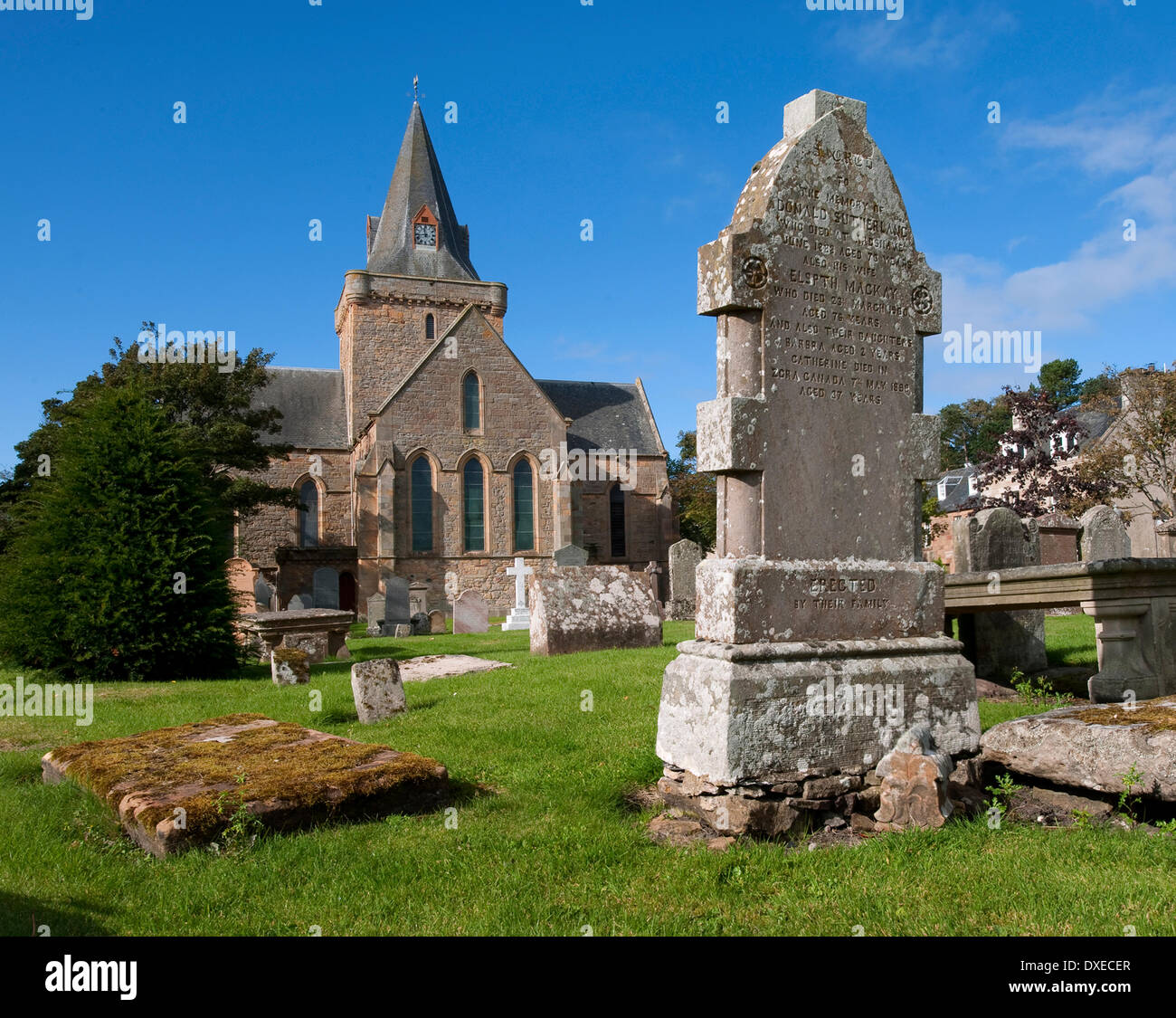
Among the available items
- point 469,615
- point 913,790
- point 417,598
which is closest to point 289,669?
point 913,790

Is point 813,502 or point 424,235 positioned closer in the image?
point 813,502

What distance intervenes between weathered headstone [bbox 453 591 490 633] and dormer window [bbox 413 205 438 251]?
23762 mm

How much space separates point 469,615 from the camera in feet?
63.3

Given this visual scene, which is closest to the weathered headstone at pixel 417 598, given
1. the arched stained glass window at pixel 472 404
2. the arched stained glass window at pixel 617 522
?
the arched stained glass window at pixel 472 404

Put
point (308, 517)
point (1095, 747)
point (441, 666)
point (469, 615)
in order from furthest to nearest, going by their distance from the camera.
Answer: point (308, 517) < point (469, 615) < point (441, 666) < point (1095, 747)

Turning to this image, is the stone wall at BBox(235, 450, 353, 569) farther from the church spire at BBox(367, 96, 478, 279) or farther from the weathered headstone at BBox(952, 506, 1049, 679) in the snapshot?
the weathered headstone at BBox(952, 506, 1049, 679)

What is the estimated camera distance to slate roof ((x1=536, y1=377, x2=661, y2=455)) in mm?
39250

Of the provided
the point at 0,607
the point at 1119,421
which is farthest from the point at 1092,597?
the point at 1119,421

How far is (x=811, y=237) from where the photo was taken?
513 centimetres

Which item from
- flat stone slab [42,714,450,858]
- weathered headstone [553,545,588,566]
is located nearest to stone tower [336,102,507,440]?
weathered headstone [553,545,588,566]

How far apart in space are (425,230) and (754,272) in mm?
36429

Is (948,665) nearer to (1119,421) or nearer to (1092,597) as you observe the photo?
(1092,597)

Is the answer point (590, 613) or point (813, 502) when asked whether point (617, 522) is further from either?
point (813, 502)
